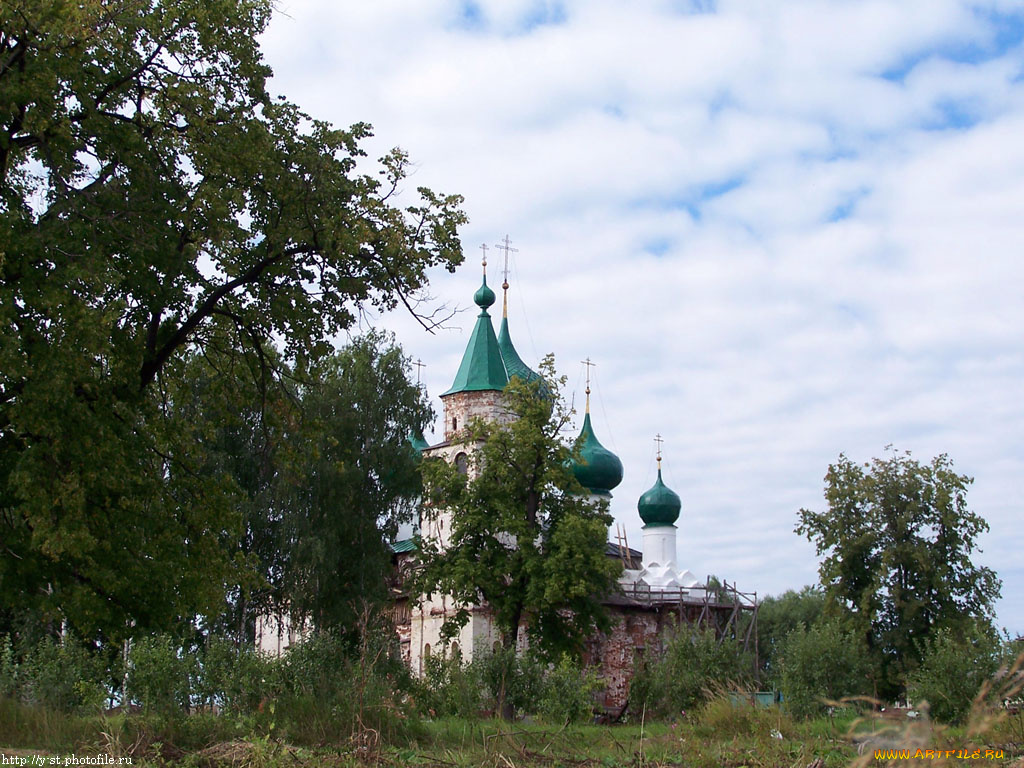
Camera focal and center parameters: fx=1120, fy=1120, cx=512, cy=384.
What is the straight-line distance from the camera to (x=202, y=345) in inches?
625

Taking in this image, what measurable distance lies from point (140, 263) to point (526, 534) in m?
17.6

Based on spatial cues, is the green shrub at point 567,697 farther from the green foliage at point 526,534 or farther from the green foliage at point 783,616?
the green foliage at point 783,616

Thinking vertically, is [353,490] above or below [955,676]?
above

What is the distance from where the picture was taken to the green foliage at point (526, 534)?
2884cm

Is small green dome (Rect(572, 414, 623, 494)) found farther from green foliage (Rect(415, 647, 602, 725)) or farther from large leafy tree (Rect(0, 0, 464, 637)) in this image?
large leafy tree (Rect(0, 0, 464, 637))

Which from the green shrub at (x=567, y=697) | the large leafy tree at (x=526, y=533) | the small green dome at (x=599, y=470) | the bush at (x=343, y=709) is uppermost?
the small green dome at (x=599, y=470)

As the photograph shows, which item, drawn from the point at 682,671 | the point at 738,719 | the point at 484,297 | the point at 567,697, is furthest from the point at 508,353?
the point at 738,719

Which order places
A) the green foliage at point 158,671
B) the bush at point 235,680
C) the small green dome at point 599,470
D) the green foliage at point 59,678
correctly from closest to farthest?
the bush at point 235,680 < the green foliage at point 59,678 < the green foliage at point 158,671 < the small green dome at point 599,470

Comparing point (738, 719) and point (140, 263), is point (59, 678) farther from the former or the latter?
point (738, 719)

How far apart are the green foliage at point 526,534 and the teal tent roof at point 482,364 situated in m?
9.88

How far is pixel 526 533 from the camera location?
29297 millimetres

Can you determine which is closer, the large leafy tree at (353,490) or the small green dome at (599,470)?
the large leafy tree at (353,490)

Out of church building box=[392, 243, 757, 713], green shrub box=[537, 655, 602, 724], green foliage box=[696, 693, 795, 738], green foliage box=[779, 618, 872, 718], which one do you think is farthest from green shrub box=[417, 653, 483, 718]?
church building box=[392, 243, 757, 713]

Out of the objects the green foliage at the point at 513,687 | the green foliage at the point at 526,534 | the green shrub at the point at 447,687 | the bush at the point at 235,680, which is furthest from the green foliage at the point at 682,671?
the bush at the point at 235,680
